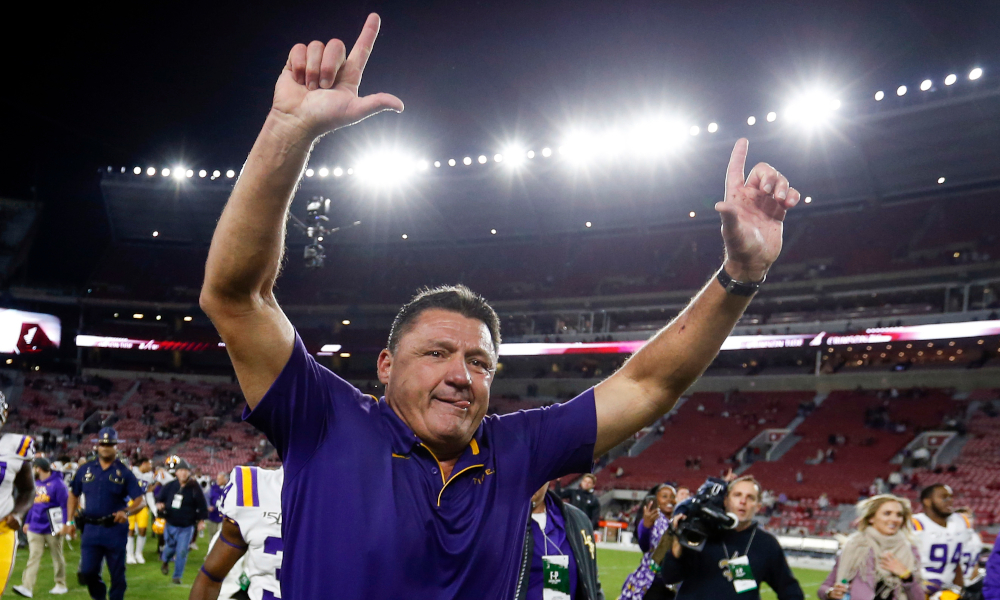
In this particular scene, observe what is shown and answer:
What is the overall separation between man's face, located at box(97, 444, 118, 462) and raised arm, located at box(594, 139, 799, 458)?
8.90 m

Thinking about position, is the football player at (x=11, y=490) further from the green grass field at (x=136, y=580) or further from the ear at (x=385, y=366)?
the green grass field at (x=136, y=580)

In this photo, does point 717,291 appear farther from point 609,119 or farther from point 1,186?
point 1,186

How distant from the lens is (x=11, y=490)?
19.0ft

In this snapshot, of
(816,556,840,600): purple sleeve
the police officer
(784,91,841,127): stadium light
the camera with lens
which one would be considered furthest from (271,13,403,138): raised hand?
(784,91,841,127): stadium light

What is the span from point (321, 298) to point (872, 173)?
30.8 meters

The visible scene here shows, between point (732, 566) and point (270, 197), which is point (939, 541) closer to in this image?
point (732, 566)

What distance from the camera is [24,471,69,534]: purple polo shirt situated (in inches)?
451

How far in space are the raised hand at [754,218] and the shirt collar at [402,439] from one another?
0.89 metres

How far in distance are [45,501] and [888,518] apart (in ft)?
38.5

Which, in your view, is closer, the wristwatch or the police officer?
the wristwatch

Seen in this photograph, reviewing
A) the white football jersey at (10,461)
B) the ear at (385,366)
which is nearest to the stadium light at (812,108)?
the white football jersey at (10,461)

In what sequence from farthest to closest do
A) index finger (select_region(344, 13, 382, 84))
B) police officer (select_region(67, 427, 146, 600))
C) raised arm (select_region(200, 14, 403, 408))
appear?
police officer (select_region(67, 427, 146, 600)) < index finger (select_region(344, 13, 382, 84)) < raised arm (select_region(200, 14, 403, 408))

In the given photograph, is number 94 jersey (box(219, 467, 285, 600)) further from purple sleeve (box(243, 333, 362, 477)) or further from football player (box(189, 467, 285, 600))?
purple sleeve (box(243, 333, 362, 477))

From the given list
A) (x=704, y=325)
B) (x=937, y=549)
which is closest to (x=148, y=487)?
(x=937, y=549)
